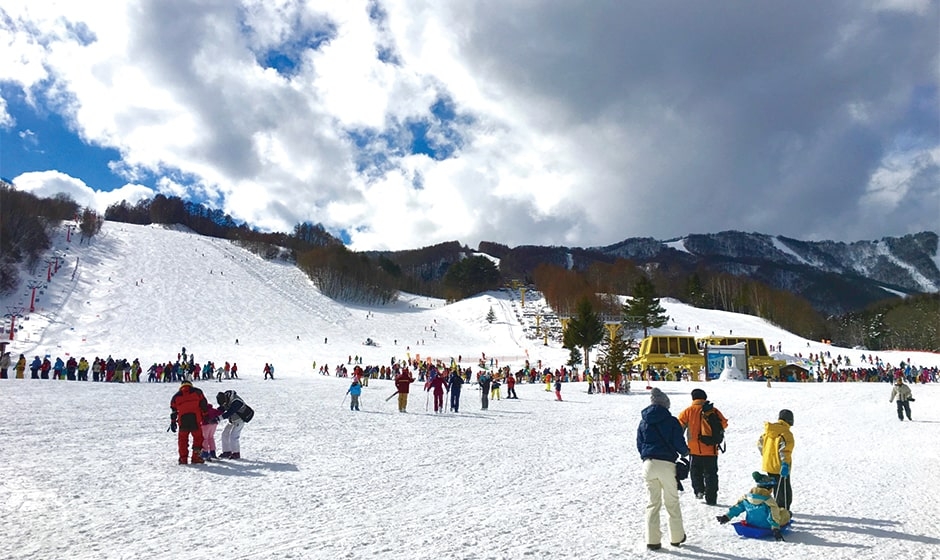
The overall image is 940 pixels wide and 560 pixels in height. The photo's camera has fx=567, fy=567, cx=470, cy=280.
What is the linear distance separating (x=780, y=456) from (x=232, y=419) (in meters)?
7.60

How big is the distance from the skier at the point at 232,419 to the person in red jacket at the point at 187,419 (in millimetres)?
351

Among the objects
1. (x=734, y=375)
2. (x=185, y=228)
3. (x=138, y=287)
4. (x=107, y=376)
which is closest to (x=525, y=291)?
(x=138, y=287)

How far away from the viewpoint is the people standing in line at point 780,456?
5.75 meters

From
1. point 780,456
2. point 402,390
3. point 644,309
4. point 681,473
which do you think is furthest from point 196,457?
point 644,309

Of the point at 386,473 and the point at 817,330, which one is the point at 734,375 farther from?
the point at 817,330

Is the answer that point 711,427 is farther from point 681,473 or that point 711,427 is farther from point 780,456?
point 681,473

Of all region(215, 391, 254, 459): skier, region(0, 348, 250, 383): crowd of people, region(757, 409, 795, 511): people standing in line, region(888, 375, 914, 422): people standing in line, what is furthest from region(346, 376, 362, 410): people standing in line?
region(888, 375, 914, 422): people standing in line

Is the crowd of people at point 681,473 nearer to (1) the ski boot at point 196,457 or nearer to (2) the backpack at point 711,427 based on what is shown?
(2) the backpack at point 711,427

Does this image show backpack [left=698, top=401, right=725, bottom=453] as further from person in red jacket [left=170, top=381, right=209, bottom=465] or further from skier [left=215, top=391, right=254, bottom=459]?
person in red jacket [left=170, top=381, right=209, bottom=465]

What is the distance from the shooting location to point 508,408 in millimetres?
19734

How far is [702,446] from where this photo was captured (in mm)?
6520

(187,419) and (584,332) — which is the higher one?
(584,332)

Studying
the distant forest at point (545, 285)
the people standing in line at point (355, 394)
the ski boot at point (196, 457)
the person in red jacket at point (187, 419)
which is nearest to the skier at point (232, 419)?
the person in red jacket at point (187, 419)

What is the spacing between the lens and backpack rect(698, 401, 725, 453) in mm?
6348
